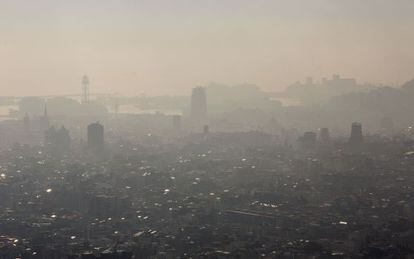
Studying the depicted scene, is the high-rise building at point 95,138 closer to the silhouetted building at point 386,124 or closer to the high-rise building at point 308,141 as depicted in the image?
the high-rise building at point 308,141

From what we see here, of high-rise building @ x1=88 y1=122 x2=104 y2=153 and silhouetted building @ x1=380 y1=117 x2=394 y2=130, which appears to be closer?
high-rise building @ x1=88 y1=122 x2=104 y2=153

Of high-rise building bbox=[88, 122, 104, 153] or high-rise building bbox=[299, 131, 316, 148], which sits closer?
high-rise building bbox=[299, 131, 316, 148]

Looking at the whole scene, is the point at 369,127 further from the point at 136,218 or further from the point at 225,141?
the point at 136,218

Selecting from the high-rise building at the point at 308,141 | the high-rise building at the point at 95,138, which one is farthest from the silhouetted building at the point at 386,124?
the high-rise building at the point at 95,138

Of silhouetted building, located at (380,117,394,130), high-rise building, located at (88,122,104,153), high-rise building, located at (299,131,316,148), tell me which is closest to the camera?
high-rise building, located at (299,131,316,148)

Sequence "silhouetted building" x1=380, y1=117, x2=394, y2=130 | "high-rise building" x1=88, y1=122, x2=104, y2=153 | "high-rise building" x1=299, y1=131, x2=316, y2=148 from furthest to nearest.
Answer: "silhouetted building" x1=380, y1=117, x2=394, y2=130, "high-rise building" x1=88, y1=122, x2=104, y2=153, "high-rise building" x1=299, y1=131, x2=316, y2=148

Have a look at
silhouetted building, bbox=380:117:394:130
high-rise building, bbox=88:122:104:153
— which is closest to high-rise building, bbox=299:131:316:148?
high-rise building, bbox=88:122:104:153

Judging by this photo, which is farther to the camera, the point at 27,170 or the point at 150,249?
the point at 27,170

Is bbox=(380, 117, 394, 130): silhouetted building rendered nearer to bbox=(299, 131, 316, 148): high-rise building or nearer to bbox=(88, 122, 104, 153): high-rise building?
bbox=(299, 131, 316, 148): high-rise building

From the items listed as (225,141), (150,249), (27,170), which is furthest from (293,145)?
(150,249)

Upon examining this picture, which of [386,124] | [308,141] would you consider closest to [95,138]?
[308,141]

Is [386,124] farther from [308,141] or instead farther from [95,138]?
[95,138]
